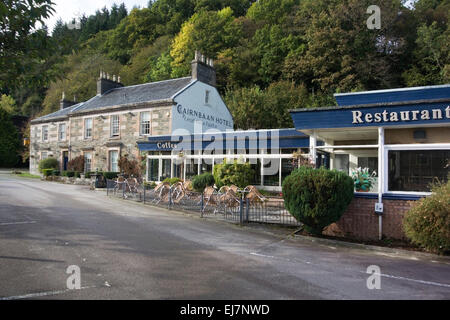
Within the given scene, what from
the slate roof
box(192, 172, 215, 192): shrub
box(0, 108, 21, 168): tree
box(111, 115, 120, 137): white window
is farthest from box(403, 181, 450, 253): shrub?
box(0, 108, 21, 168): tree

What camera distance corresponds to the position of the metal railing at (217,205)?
1148 centimetres

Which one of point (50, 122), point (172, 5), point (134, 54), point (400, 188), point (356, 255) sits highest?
point (172, 5)

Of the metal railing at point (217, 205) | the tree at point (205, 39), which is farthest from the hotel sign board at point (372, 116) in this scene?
the tree at point (205, 39)

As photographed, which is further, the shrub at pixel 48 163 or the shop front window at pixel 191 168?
the shrub at pixel 48 163

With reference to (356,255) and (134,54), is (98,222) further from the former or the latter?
(134,54)

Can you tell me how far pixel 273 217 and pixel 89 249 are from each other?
6511 mm

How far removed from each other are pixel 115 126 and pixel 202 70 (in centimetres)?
848

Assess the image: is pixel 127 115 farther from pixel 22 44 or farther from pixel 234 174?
pixel 22 44

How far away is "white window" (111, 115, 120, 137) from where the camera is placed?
2731 centimetres

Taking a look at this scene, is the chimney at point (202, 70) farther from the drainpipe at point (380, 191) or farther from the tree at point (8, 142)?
the tree at point (8, 142)

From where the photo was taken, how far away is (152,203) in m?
15.4

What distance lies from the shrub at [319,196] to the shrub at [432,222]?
65.1 inches

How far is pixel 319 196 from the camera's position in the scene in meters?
8.81
